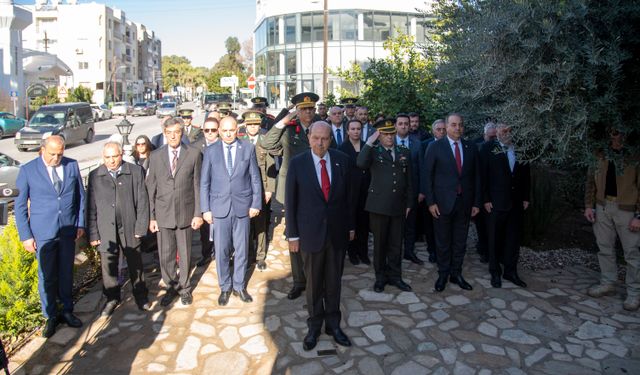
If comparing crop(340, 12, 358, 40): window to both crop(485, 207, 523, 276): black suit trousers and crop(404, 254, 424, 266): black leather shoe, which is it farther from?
crop(485, 207, 523, 276): black suit trousers

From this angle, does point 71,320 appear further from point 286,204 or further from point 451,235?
point 451,235

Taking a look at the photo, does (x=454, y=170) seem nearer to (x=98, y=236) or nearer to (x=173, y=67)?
(x=98, y=236)

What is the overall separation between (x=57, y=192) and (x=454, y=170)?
435 centimetres

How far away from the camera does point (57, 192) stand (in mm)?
4914

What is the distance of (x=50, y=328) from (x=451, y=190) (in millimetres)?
4566

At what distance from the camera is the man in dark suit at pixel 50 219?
15.9 feet

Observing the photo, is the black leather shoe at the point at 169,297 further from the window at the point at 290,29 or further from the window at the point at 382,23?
the window at the point at 290,29

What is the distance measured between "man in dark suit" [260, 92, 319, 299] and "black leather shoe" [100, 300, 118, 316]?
6.40 ft

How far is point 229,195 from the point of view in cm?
556

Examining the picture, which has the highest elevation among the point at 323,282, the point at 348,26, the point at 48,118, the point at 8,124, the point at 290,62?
the point at 348,26

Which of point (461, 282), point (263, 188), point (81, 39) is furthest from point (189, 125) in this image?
point (81, 39)

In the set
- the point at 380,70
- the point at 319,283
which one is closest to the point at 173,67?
the point at 380,70

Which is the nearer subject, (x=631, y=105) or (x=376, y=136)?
(x=631, y=105)

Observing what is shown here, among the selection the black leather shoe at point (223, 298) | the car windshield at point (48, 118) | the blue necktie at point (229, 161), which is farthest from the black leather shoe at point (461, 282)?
the car windshield at point (48, 118)
